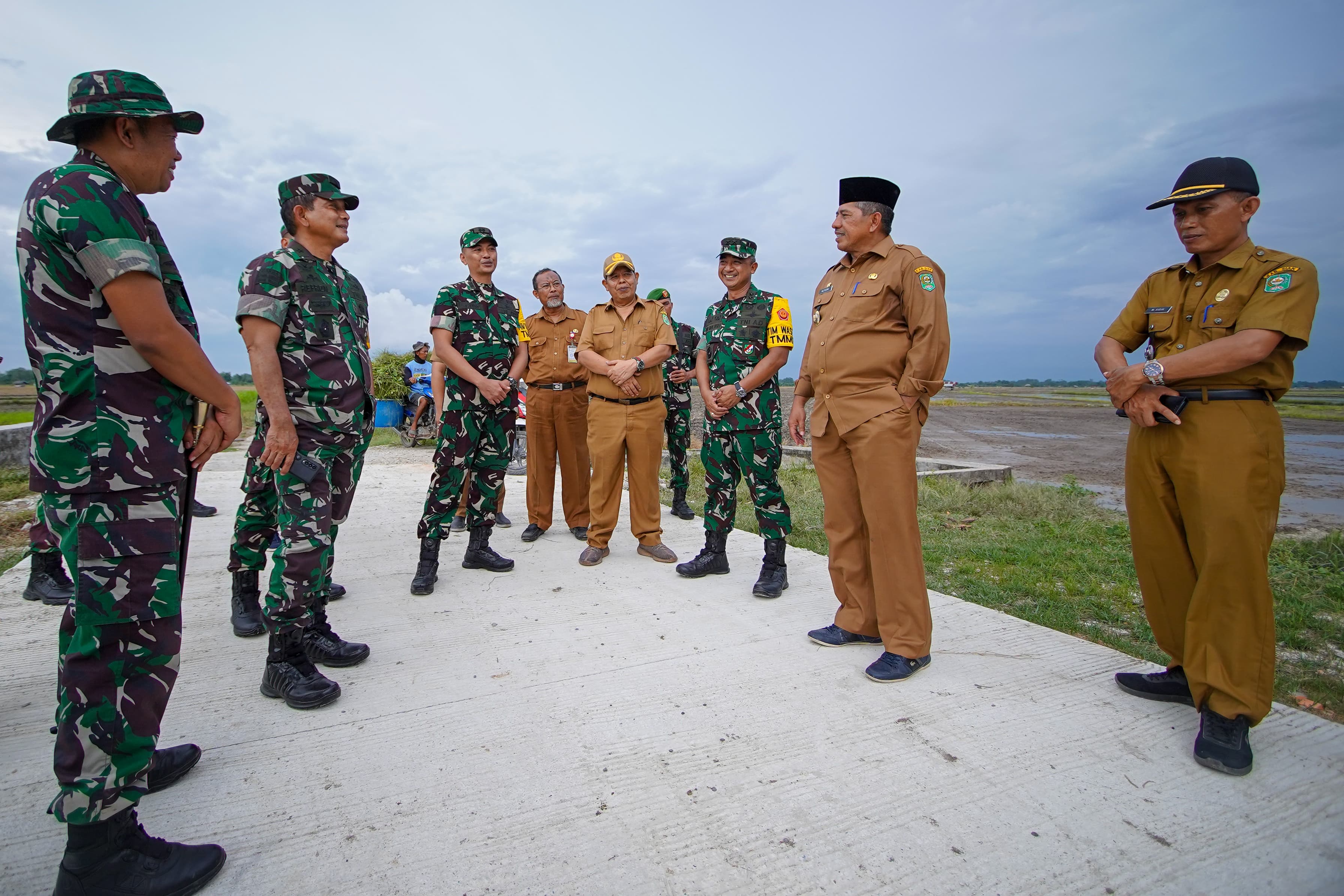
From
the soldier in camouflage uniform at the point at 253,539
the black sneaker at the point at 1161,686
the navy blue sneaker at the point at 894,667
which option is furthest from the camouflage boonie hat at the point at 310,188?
the black sneaker at the point at 1161,686

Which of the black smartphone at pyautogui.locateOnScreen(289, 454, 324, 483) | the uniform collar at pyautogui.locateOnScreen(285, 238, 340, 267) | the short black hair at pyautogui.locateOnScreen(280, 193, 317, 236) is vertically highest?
the short black hair at pyautogui.locateOnScreen(280, 193, 317, 236)

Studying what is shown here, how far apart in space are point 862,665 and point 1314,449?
1612cm

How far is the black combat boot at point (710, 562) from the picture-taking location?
12.8ft

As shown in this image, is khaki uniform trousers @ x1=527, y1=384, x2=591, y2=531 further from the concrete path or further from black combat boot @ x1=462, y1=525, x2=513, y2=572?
the concrete path

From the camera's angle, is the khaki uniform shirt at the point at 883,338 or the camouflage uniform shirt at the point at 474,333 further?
the camouflage uniform shirt at the point at 474,333

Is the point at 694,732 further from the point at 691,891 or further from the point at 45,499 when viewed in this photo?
the point at 45,499

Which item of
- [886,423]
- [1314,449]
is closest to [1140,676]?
[886,423]

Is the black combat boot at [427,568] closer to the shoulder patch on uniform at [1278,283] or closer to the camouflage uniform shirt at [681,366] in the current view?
the camouflage uniform shirt at [681,366]

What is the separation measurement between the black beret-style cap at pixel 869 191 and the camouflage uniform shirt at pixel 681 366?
322 centimetres

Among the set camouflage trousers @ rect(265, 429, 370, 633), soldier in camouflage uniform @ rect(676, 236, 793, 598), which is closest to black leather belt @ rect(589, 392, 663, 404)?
soldier in camouflage uniform @ rect(676, 236, 793, 598)

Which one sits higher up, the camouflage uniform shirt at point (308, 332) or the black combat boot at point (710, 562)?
the camouflage uniform shirt at point (308, 332)

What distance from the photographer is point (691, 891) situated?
1.54 m

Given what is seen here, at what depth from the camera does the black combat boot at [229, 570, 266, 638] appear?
3008 millimetres

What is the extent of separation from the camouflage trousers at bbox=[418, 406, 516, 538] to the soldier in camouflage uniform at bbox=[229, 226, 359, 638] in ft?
2.76
